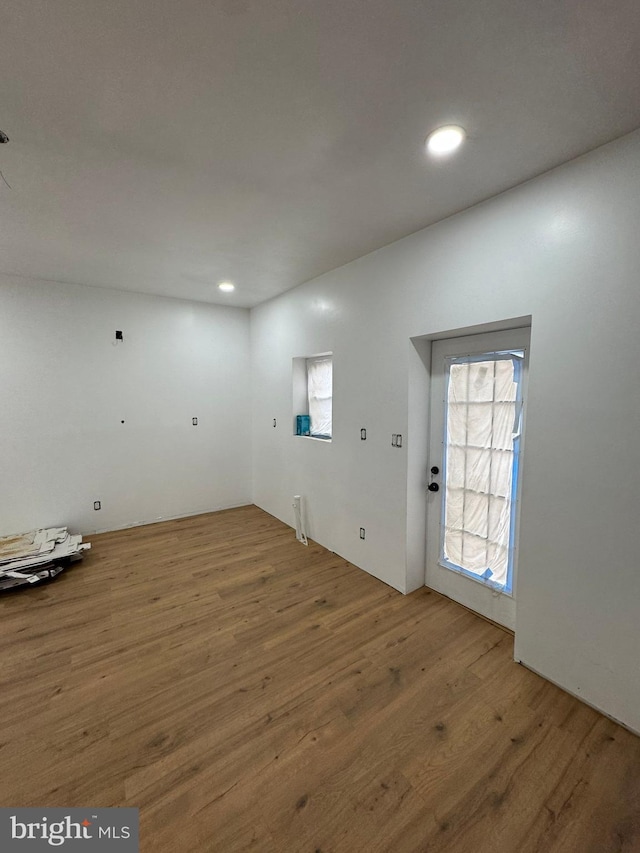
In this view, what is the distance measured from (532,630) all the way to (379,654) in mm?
935

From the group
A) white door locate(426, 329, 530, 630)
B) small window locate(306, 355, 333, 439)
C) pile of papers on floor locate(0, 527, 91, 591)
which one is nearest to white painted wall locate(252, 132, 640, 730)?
white door locate(426, 329, 530, 630)

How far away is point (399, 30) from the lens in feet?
3.87

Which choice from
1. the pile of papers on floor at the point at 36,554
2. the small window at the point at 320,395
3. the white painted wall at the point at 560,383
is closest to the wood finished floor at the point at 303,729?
the pile of papers on floor at the point at 36,554

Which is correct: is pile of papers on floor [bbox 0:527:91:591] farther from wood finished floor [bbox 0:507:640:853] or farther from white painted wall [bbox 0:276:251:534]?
white painted wall [bbox 0:276:251:534]

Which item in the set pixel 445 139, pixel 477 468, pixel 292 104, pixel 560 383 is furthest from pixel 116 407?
pixel 560 383

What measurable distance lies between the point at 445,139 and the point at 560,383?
1.38 metres

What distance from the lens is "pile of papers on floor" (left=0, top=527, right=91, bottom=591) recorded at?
9.80 feet

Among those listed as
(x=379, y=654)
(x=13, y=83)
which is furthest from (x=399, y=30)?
(x=379, y=654)

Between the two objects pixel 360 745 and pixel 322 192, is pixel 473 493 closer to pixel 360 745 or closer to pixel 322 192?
pixel 360 745

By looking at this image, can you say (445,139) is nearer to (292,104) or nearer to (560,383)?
(292,104)

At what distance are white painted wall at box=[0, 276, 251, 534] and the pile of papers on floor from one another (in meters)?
0.28

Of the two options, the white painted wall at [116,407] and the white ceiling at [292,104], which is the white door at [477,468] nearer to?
the white ceiling at [292,104]

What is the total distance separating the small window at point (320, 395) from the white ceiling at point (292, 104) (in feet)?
5.24

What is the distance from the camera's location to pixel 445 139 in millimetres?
1684
